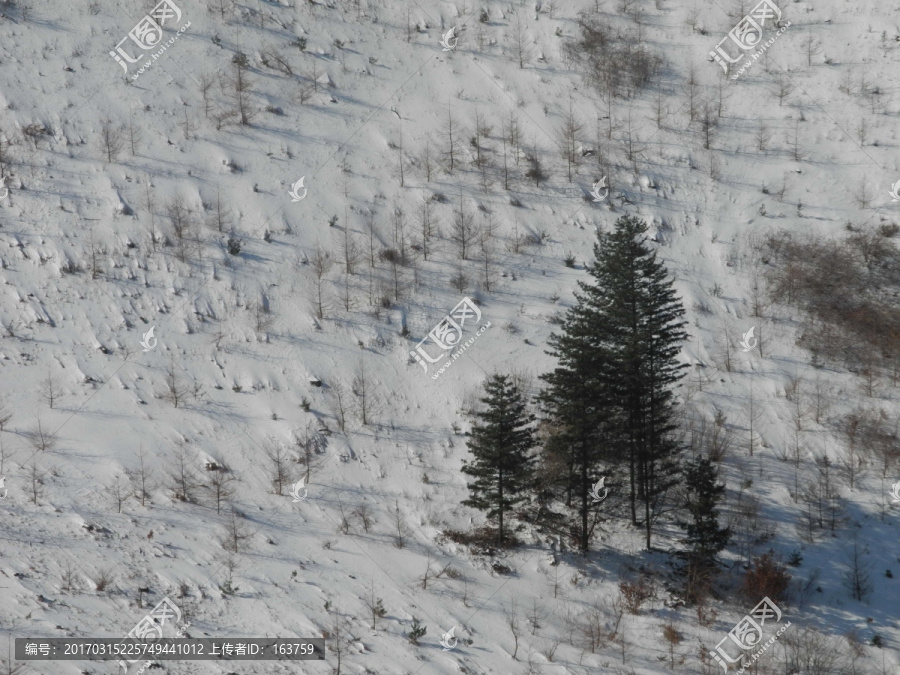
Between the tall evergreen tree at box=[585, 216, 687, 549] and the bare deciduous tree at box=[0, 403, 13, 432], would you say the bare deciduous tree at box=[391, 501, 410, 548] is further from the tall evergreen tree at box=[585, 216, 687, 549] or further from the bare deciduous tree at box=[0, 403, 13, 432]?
the bare deciduous tree at box=[0, 403, 13, 432]

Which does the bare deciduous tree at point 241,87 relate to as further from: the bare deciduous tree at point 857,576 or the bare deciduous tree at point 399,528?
the bare deciduous tree at point 857,576

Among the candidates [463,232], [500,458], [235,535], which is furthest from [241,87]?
[500,458]

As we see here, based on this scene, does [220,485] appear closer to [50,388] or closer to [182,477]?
[182,477]

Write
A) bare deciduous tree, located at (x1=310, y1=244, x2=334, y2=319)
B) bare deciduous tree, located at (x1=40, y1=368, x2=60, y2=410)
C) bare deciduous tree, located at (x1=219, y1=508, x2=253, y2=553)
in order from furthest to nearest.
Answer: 1. bare deciduous tree, located at (x1=310, y1=244, x2=334, y2=319)
2. bare deciduous tree, located at (x1=40, y1=368, x2=60, y2=410)
3. bare deciduous tree, located at (x1=219, y1=508, x2=253, y2=553)

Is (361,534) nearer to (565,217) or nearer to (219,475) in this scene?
(219,475)

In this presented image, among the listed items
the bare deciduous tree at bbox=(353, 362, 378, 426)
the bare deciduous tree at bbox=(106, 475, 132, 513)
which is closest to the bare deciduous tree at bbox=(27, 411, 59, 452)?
the bare deciduous tree at bbox=(106, 475, 132, 513)
